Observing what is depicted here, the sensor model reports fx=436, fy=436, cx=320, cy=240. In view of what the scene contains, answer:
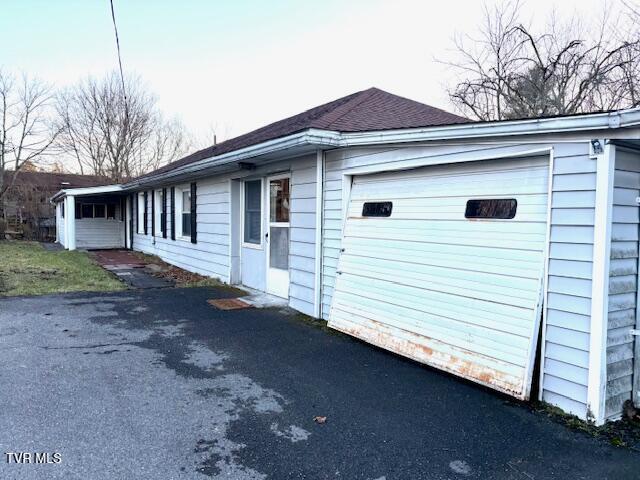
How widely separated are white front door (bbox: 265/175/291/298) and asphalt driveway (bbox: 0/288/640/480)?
81.8 inches

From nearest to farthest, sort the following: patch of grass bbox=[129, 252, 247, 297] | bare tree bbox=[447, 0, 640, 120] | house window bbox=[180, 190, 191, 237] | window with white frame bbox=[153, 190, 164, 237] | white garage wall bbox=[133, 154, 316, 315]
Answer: white garage wall bbox=[133, 154, 316, 315], patch of grass bbox=[129, 252, 247, 297], bare tree bbox=[447, 0, 640, 120], house window bbox=[180, 190, 191, 237], window with white frame bbox=[153, 190, 164, 237]

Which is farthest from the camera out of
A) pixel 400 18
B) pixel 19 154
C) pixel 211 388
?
pixel 19 154

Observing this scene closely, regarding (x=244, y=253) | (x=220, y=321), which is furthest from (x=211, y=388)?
(x=244, y=253)

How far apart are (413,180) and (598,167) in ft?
5.98

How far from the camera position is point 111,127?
84.8 feet

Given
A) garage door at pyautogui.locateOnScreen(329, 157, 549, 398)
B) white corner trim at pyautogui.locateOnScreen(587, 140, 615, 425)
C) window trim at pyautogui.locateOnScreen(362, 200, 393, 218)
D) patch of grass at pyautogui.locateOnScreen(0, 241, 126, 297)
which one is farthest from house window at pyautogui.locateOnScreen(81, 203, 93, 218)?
white corner trim at pyautogui.locateOnScreen(587, 140, 615, 425)

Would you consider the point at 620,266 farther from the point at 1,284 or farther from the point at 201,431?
the point at 1,284

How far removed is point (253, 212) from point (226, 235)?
911 millimetres

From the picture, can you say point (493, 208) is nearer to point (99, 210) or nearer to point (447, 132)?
point (447, 132)

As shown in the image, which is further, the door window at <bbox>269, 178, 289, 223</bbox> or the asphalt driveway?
the door window at <bbox>269, 178, 289, 223</bbox>

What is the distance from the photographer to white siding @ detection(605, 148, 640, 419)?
9.80 feet

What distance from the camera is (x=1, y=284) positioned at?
798cm

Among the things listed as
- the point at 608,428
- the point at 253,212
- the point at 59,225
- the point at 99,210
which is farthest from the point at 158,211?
the point at 608,428

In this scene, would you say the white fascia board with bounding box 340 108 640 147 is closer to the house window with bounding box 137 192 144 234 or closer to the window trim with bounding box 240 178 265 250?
the window trim with bounding box 240 178 265 250
